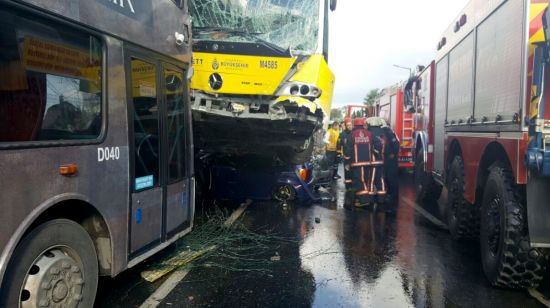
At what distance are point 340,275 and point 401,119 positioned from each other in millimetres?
10601

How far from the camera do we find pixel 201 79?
6680 millimetres

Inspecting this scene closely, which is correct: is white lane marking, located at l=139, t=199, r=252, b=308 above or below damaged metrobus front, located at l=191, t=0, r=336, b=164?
below

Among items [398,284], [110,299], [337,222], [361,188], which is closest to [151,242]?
[110,299]

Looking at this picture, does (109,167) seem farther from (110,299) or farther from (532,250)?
(532,250)

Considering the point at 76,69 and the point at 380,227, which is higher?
the point at 76,69

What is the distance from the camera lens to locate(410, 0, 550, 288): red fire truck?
3969mm

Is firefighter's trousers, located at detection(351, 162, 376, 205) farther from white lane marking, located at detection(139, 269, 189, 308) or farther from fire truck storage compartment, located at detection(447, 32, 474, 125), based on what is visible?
white lane marking, located at detection(139, 269, 189, 308)

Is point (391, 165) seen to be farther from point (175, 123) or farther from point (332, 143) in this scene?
point (175, 123)

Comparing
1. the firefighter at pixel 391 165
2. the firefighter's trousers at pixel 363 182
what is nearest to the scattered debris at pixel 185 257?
the firefighter's trousers at pixel 363 182

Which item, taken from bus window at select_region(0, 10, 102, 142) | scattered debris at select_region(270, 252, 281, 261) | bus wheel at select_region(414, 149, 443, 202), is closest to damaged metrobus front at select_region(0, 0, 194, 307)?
bus window at select_region(0, 10, 102, 142)

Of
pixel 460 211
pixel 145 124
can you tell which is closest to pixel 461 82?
pixel 460 211

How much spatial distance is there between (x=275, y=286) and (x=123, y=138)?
2.13 metres

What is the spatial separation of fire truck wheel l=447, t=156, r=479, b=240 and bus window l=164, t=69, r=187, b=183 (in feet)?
12.5

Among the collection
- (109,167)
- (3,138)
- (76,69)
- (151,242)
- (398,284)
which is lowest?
(398,284)
